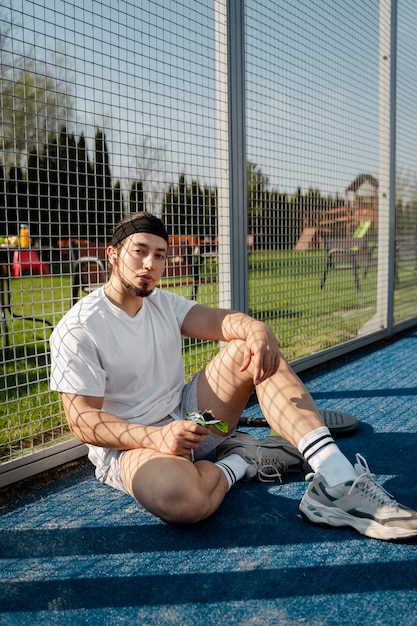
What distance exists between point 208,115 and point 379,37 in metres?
2.55

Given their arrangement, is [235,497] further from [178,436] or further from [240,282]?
[240,282]

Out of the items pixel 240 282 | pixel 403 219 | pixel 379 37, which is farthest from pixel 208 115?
pixel 403 219

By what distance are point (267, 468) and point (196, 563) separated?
686 millimetres

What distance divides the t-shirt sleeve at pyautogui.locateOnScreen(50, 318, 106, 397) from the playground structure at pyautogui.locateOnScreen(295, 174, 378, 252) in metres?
2.37

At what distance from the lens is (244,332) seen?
2.23 metres

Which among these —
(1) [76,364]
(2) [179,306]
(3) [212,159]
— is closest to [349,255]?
(3) [212,159]

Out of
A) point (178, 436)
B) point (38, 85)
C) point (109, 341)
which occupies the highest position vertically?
point (38, 85)

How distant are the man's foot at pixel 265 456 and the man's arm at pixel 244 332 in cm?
39

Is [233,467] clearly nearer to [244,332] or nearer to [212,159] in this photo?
[244,332]

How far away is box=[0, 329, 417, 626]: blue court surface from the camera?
1.49 metres

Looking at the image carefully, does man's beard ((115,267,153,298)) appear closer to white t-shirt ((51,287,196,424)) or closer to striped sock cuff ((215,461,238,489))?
white t-shirt ((51,287,196,424))

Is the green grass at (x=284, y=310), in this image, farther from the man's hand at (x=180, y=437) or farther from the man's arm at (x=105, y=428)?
the man's hand at (x=180, y=437)

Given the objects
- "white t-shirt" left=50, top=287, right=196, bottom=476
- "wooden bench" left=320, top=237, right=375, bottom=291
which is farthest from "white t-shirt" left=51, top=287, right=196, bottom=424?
"wooden bench" left=320, top=237, right=375, bottom=291

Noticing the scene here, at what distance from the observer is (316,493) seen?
1.96 m
